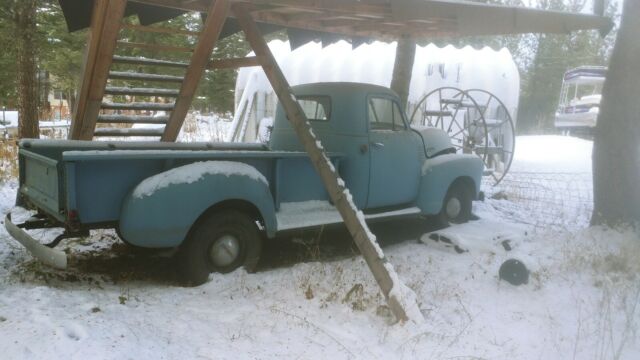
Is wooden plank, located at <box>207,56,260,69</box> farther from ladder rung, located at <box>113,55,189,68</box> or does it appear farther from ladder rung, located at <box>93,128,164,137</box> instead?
ladder rung, located at <box>93,128,164,137</box>

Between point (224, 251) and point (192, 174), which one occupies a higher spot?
point (192, 174)

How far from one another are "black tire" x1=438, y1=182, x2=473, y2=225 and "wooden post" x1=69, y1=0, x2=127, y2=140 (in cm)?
450

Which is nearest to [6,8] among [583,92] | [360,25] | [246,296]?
[360,25]

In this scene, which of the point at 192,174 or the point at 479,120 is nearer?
the point at 192,174

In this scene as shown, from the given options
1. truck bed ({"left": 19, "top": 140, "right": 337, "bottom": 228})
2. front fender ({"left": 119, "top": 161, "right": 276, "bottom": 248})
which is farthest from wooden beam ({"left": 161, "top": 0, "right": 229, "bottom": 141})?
front fender ({"left": 119, "top": 161, "right": 276, "bottom": 248})

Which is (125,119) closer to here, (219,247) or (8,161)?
(219,247)

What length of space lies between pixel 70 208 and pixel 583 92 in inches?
1340

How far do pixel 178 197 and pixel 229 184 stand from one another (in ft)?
1.49

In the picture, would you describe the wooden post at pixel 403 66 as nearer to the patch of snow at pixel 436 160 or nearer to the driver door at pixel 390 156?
the patch of snow at pixel 436 160

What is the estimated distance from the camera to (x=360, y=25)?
694 centimetres

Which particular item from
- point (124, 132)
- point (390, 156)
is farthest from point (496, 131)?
point (124, 132)

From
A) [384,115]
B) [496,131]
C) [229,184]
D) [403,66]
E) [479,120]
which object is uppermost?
[403,66]

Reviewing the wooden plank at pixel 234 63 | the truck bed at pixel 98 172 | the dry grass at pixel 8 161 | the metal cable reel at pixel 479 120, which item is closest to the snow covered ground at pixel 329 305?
the truck bed at pixel 98 172

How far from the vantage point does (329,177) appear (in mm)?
4562
